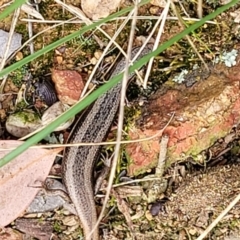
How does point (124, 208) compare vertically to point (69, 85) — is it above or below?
below

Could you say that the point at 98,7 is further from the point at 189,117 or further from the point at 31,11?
the point at 189,117

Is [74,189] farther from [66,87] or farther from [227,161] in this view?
[227,161]

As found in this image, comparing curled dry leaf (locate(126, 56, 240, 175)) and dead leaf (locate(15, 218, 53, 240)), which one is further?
dead leaf (locate(15, 218, 53, 240))

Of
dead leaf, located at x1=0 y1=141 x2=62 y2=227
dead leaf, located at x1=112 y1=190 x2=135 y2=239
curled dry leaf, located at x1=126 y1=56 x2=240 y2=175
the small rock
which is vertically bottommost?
dead leaf, located at x1=112 y1=190 x2=135 y2=239

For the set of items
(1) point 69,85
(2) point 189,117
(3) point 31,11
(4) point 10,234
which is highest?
(3) point 31,11

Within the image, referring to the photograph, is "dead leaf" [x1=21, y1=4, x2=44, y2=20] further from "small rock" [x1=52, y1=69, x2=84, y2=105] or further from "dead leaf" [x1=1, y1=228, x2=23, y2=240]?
"dead leaf" [x1=1, y1=228, x2=23, y2=240]

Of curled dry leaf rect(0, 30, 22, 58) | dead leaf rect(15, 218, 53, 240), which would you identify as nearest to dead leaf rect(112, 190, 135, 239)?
dead leaf rect(15, 218, 53, 240)

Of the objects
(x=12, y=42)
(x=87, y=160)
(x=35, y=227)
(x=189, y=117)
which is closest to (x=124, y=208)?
(x=87, y=160)
